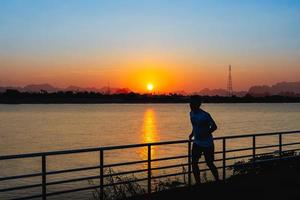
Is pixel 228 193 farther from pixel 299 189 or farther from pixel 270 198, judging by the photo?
pixel 299 189

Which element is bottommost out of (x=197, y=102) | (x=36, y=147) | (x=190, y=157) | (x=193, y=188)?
(x=36, y=147)

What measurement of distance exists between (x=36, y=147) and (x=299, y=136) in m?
27.5

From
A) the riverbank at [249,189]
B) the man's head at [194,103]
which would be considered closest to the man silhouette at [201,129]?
the man's head at [194,103]

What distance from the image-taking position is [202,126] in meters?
10.3

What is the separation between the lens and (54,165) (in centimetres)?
3192

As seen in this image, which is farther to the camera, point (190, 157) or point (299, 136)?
point (299, 136)

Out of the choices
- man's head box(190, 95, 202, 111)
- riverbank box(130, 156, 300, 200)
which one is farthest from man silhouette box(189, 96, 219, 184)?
riverbank box(130, 156, 300, 200)

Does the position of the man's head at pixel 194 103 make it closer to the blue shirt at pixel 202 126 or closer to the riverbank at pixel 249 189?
the blue shirt at pixel 202 126

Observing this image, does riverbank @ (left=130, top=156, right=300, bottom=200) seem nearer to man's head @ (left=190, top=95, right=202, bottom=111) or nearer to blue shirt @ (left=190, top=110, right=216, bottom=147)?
blue shirt @ (left=190, top=110, right=216, bottom=147)

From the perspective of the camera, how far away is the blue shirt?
1034 centimetres

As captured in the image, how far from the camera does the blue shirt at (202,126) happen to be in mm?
10344

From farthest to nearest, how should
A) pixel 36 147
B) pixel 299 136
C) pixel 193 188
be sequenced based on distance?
1. pixel 299 136
2. pixel 36 147
3. pixel 193 188

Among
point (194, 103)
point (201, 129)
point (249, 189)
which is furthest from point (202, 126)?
point (249, 189)

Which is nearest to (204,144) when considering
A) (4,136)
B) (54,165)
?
(54,165)
